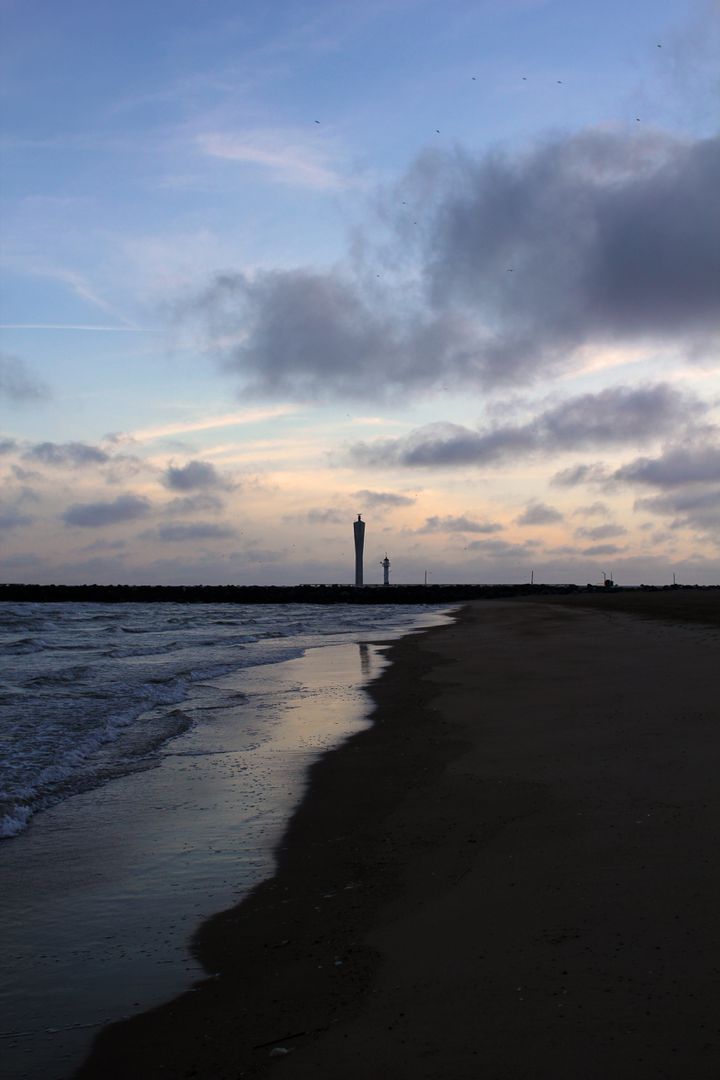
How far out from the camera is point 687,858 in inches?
201

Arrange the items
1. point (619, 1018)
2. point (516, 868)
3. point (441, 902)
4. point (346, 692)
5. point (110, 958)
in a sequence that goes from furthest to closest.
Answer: point (346, 692) → point (516, 868) → point (441, 902) → point (110, 958) → point (619, 1018)

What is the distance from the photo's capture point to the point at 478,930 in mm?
4379

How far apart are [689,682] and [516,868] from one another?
782 cm

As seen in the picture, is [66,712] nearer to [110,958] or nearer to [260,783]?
[260,783]

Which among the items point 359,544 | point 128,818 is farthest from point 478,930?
point 359,544

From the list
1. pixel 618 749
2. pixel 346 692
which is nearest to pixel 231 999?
pixel 618 749

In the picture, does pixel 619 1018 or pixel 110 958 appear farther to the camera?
pixel 110 958

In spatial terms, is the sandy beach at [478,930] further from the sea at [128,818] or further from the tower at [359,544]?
the tower at [359,544]

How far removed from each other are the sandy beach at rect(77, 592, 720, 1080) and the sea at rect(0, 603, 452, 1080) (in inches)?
10.3

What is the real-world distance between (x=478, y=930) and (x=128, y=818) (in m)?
3.95

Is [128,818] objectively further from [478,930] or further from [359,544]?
[359,544]

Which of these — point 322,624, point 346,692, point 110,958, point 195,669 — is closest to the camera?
point 110,958

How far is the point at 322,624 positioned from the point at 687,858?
36.3 metres

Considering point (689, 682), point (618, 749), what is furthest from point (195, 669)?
point (618, 749)
